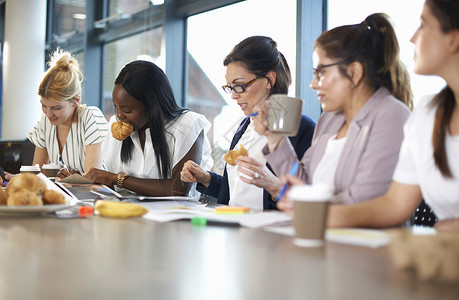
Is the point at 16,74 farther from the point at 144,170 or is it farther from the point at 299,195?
the point at 299,195

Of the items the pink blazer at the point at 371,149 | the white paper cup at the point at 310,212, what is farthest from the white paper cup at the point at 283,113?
the white paper cup at the point at 310,212

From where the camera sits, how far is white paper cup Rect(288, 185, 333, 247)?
95 cm

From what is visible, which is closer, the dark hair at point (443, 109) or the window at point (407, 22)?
the dark hair at point (443, 109)

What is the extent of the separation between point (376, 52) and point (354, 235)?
0.87 meters

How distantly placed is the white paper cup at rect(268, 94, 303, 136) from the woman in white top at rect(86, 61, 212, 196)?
3.60ft

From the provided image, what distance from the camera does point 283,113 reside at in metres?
1.64

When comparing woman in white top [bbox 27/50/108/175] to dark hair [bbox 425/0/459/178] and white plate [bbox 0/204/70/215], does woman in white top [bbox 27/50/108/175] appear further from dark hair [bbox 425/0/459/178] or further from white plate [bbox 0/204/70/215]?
dark hair [bbox 425/0/459/178]

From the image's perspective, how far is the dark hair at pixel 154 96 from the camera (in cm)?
277

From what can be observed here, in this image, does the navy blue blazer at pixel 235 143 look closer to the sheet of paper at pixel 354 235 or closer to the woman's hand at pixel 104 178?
the woman's hand at pixel 104 178

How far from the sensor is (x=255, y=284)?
73cm

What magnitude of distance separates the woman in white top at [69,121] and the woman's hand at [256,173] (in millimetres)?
1833

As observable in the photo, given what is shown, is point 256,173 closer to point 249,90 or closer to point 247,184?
point 247,184

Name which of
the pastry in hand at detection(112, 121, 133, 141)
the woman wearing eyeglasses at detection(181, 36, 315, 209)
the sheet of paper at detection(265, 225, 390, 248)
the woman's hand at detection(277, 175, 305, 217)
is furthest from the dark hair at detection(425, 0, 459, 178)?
the pastry in hand at detection(112, 121, 133, 141)

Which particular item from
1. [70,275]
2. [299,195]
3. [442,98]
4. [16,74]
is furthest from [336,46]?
[16,74]
